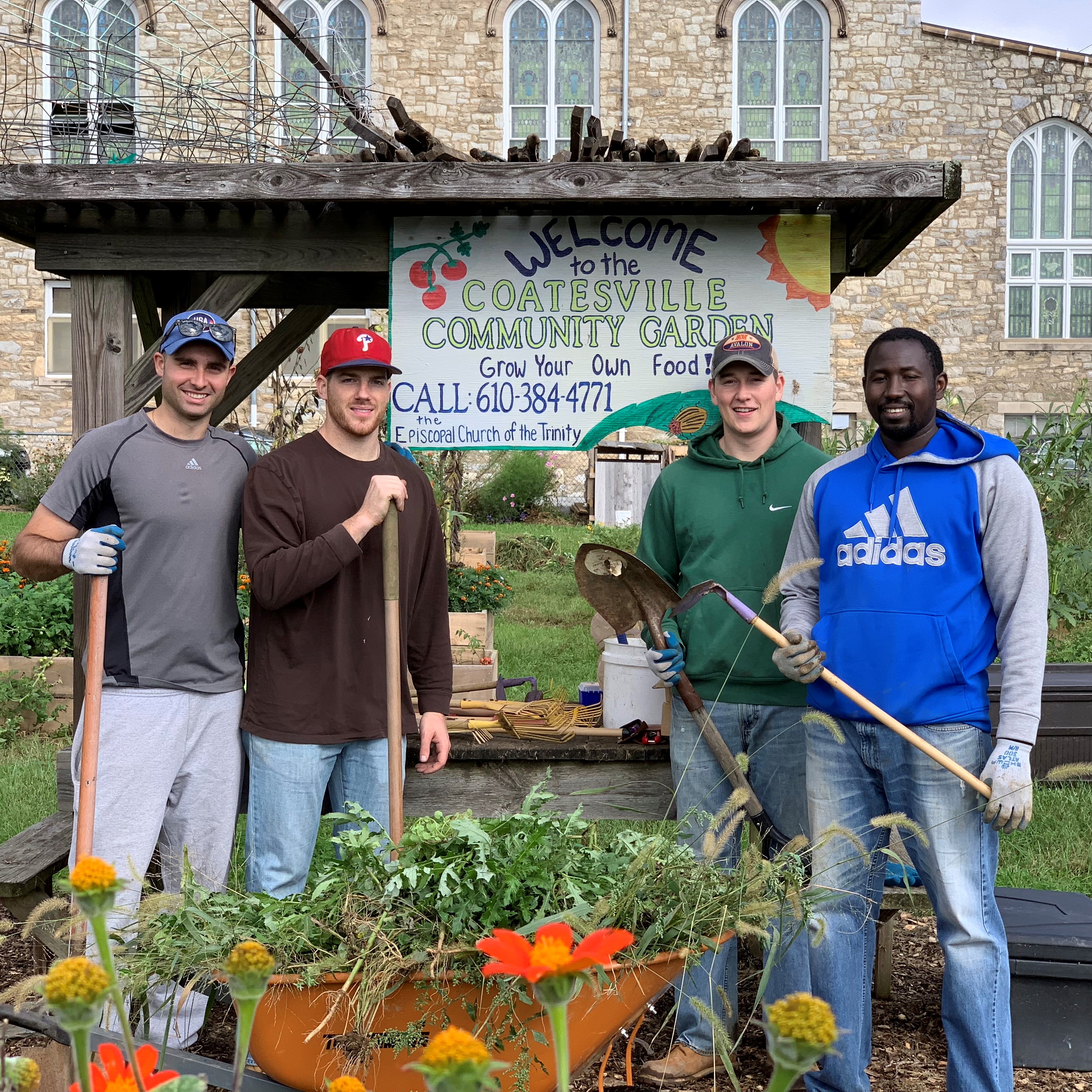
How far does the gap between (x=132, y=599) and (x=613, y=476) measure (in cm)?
1489

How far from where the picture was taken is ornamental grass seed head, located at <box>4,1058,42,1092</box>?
0.91 m

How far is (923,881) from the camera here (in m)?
3.09

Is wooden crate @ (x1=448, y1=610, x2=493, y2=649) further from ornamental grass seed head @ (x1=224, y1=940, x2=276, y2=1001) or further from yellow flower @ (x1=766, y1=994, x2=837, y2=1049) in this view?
yellow flower @ (x1=766, y1=994, x2=837, y2=1049)

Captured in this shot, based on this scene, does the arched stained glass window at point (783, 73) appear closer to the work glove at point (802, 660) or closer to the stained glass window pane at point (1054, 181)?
the stained glass window pane at point (1054, 181)

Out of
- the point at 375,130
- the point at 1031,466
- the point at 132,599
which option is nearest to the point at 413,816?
the point at 132,599

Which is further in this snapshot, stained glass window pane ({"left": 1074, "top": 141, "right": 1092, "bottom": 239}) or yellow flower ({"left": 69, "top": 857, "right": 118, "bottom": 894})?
stained glass window pane ({"left": 1074, "top": 141, "right": 1092, "bottom": 239})

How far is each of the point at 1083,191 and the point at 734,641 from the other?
757 inches

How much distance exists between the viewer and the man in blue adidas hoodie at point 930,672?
2918 millimetres

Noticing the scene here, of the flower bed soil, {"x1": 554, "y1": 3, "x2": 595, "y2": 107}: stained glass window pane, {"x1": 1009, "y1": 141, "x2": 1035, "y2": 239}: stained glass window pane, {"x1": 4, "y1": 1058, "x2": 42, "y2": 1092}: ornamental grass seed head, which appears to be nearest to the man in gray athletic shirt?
the flower bed soil

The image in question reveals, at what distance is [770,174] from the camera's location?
3.79 m

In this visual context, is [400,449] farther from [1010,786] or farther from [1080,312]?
[1080,312]

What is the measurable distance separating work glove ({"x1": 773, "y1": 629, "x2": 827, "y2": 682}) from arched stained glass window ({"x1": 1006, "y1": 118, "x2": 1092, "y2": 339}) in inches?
718

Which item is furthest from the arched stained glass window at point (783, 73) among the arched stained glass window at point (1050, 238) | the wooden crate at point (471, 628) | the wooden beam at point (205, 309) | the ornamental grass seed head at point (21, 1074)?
the ornamental grass seed head at point (21, 1074)

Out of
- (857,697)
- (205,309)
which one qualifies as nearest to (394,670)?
(857,697)
